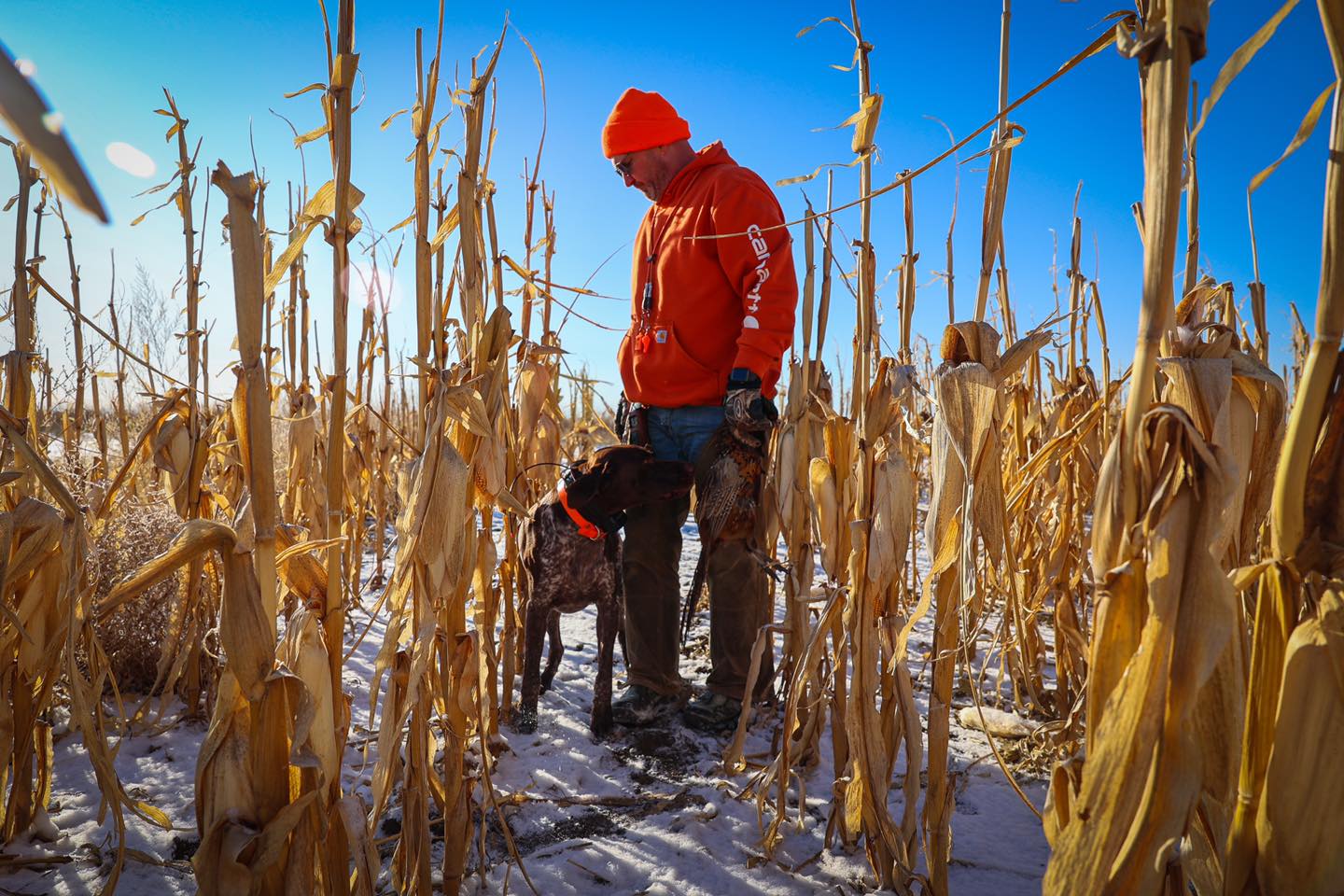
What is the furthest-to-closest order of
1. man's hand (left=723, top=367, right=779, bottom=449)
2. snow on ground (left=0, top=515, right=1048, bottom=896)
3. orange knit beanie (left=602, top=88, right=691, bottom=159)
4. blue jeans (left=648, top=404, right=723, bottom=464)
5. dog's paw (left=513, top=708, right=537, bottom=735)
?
1. orange knit beanie (left=602, top=88, right=691, bottom=159)
2. blue jeans (left=648, top=404, right=723, bottom=464)
3. dog's paw (left=513, top=708, right=537, bottom=735)
4. man's hand (left=723, top=367, right=779, bottom=449)
5. snow on ground (left=0, top=515, right=1048, bottom=896)

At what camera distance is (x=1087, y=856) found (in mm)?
576

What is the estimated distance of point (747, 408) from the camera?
208cm

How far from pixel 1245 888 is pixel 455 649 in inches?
42.1

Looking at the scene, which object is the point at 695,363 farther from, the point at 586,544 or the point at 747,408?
the point at 586,544

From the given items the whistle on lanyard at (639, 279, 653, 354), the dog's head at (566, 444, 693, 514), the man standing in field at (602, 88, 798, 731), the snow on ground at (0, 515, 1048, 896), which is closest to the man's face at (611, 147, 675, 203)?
the man standing in field at (602, 88, 798, 731)

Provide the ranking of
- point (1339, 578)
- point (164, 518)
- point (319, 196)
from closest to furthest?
1. point (1339, 578)
2. point (319, 196)
3. point (164, 518)

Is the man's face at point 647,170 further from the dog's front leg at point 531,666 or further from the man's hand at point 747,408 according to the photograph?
the dog's front leg at point 531,666

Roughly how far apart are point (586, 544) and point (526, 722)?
616mm

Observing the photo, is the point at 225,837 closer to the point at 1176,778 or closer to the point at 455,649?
the point at 455,649

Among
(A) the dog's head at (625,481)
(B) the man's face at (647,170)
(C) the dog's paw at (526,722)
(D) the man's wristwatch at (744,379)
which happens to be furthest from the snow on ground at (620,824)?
(B) the man's face at (647,170)

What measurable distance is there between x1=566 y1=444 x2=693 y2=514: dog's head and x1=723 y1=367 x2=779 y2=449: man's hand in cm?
23

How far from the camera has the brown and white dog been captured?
2207mm

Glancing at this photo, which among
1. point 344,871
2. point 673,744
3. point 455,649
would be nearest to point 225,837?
point 344,871

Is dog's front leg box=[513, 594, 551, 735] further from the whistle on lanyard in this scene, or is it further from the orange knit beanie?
the orange knit beanie
